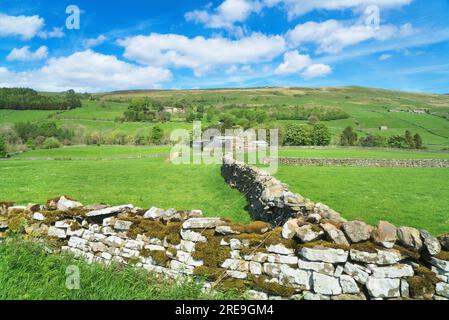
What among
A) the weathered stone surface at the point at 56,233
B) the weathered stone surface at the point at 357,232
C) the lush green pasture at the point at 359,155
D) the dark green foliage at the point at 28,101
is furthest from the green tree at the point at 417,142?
the dark green foliage at the point at 28,101

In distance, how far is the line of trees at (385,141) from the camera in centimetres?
6401

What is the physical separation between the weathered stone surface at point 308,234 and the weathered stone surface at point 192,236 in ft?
5.52

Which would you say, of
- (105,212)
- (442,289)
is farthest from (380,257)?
(105,212)

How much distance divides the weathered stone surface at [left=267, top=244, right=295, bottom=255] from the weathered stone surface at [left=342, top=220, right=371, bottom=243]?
94cm

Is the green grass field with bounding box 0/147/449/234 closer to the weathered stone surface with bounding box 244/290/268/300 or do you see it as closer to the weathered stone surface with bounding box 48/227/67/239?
Result: the weathered stone surface with bounding box 48/227/67/239

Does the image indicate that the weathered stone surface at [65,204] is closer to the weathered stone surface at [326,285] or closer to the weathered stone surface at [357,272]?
the weathered stone surface at [326,285]

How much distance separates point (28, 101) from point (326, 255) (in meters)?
124

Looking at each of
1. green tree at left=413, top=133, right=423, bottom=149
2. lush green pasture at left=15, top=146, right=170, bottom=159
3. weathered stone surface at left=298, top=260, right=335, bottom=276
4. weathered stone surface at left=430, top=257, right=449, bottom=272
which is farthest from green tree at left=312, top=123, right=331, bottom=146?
weathered stone surface at left=298, top=260, right=335, bottom=276

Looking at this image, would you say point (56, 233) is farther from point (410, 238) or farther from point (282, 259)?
point (410, 238)

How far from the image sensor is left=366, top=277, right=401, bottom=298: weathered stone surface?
483 centimetres
